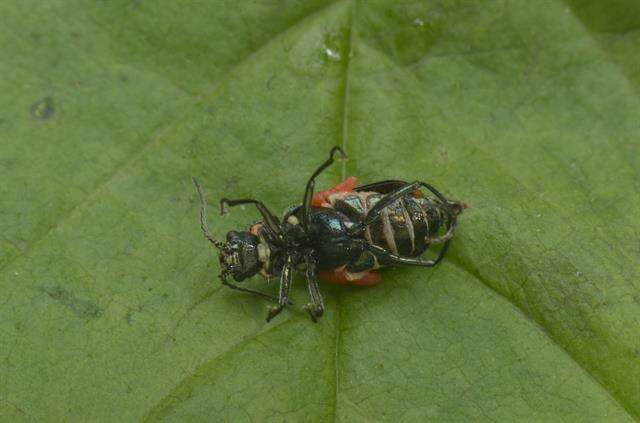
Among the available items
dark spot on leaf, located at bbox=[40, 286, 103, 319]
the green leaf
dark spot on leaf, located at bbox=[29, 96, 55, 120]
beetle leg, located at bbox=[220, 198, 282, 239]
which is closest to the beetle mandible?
beetle leg, located at bbox=[220, 198, 282, 239]

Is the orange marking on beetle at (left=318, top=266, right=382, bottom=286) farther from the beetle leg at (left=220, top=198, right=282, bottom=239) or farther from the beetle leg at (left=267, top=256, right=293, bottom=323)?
the beetle leg at (left=220, top=198, right=282, bottom=239)

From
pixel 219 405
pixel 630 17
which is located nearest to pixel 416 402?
pixel 219 405

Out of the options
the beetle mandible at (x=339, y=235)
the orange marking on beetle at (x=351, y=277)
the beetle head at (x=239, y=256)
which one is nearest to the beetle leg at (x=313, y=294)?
the beetle mandible at (x=339, y=235)

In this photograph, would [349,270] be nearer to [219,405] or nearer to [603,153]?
[219,405]

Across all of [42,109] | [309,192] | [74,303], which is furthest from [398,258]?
[42,109]

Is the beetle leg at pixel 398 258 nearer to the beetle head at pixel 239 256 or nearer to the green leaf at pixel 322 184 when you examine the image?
the green leaf at pixel 322 184

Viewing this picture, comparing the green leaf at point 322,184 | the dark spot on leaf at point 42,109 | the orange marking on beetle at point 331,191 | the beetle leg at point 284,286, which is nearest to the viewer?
the green leaf at point 322,184
